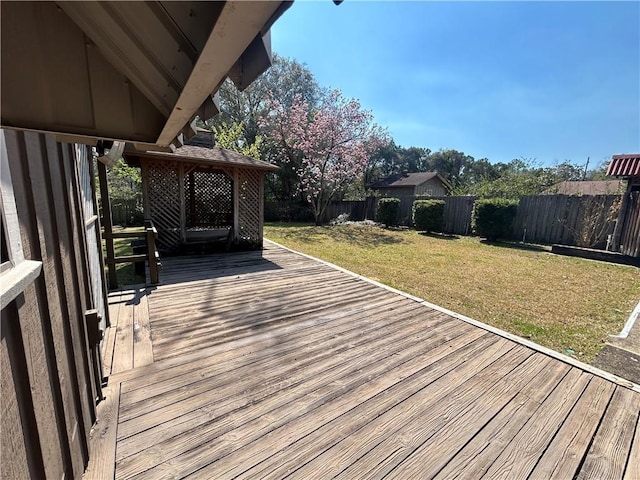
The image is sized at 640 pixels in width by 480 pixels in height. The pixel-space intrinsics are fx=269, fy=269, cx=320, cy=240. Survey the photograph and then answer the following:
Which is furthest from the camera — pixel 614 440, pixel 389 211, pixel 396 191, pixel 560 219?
pixel 396 191

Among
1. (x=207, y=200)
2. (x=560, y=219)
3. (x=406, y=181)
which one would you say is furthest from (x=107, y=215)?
(x=406, y=181)

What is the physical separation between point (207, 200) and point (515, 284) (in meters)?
9.13

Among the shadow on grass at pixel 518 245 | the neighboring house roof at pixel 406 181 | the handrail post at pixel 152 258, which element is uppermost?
the neighboring house roof at pixel 406 181

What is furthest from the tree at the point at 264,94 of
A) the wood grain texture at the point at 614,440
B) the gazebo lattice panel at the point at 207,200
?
the wood grain texture at the point at 614,440

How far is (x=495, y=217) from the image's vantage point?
412 inches

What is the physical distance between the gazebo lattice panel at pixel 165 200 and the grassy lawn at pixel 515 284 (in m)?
3.72

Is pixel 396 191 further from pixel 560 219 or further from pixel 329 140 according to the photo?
pixel 560 219

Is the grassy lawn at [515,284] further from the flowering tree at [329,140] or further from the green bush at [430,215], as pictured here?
the flowering tree at [329,140]

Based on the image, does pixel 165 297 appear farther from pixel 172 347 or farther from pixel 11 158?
pixel 11 158

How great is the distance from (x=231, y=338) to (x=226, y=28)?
285 centimetres

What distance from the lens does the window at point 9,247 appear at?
805 millimetres

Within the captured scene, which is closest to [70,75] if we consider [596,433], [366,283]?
[596,433]

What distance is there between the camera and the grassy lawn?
3.60 meters

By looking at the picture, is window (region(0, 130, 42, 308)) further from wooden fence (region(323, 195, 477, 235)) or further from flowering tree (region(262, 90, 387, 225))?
flowering tree (region(262, 90, 387, 225))
